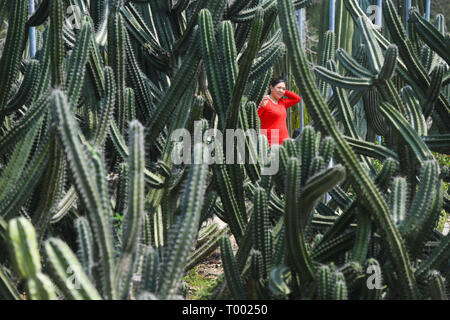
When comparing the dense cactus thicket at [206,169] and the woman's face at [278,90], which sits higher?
the woman's face at [278,90]

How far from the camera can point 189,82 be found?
3447 millimetres

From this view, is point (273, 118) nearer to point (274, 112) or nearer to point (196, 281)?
point (274, 112)

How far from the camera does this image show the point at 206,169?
85.1 inches

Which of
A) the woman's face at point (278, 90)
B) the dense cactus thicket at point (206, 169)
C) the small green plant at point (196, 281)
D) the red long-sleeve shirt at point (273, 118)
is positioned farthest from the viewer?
the woman's face at point (278, 90)

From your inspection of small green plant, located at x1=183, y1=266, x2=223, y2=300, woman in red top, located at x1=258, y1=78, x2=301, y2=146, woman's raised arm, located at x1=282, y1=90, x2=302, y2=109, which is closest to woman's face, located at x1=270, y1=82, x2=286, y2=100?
woman in red top, located at x1=258, y1=78, x2=301, y2=146

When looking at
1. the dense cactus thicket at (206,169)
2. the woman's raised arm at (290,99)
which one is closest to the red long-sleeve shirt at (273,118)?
the woman's raised arm at (290,99)

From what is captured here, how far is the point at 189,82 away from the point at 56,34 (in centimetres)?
81

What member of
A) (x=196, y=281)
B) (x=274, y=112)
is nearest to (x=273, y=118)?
(x=274, y=112)

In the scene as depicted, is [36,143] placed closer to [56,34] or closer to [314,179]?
[56,34]

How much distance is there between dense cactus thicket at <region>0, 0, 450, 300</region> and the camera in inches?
81.8

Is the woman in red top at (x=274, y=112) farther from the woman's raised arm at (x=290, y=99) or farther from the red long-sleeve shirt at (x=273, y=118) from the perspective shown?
the woman's raised arm at (x=290, y=99)

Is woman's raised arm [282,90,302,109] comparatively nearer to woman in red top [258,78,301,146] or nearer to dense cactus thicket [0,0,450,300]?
woman in red top [258,78,301,146]

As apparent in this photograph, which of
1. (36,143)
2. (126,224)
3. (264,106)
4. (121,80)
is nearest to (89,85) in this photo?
(121,80)

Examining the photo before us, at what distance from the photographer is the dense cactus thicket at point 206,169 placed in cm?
208
